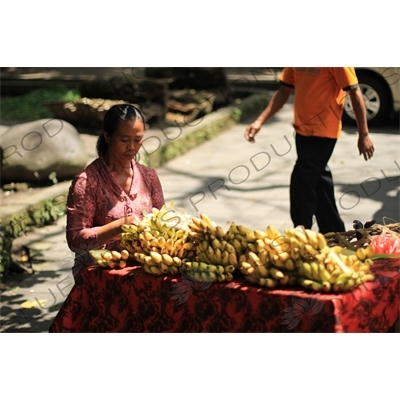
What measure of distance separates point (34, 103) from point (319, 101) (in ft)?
22.3

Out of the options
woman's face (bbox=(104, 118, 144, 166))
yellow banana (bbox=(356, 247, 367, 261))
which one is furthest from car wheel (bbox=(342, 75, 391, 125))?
yellow banana (bbox=(356, 247, 367, 261))

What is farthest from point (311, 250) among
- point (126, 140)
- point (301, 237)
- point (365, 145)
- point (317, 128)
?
point (317, 128)

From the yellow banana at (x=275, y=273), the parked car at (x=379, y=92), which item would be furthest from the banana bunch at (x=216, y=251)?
the parked car at (x=379, y=92)

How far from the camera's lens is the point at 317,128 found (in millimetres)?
5453

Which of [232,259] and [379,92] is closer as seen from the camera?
[232,259]

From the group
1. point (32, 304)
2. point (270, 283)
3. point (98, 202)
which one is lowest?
point (32, 304)

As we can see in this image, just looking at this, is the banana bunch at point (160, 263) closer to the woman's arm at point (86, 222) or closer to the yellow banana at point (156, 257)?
the yellow banana at point (156, 257)

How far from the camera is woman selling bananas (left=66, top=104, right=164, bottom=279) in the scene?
13.5 ft

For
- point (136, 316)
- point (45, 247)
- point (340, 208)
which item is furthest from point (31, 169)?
point (136, 316)

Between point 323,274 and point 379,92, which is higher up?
point 379,92

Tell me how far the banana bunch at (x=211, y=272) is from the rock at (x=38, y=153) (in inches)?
189

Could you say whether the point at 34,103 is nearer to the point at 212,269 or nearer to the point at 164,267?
the point at 164,267

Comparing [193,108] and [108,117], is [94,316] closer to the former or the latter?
[108,117]

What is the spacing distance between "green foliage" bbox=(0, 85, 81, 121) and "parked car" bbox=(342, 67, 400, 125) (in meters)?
3.82
